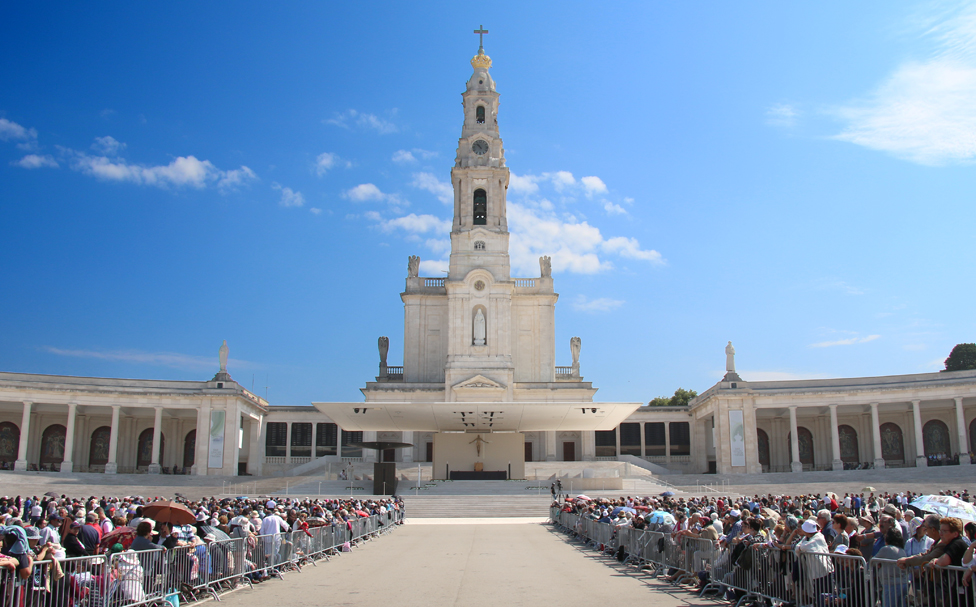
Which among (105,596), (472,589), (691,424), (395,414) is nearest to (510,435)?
(395,414)

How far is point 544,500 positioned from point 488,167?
1326 inches

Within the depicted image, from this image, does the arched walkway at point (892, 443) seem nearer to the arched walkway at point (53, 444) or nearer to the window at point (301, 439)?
the window at point (301, 439)

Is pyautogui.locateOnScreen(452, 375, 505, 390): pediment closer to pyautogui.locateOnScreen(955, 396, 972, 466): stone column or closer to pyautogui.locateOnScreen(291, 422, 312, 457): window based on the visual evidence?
pyautogui.locateOnScreen(291, 422, 312, 457): window

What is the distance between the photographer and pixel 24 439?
52.8 metres

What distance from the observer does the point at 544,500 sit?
3778 cm

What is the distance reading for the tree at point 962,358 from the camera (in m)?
74.6

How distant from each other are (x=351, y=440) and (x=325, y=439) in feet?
7.58

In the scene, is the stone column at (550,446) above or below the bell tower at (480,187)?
below

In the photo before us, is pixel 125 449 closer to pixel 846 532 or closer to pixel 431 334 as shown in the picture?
pixel 431 334

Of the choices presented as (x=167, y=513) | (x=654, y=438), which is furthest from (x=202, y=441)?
(x=167, y=513)

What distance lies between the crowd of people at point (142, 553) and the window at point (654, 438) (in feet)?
168

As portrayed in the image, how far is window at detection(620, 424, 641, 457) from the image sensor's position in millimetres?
67250

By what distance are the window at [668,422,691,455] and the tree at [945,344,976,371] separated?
95.3 ft

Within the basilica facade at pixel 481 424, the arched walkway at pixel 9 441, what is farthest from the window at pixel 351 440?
the arched walkway at pixel 9 441
